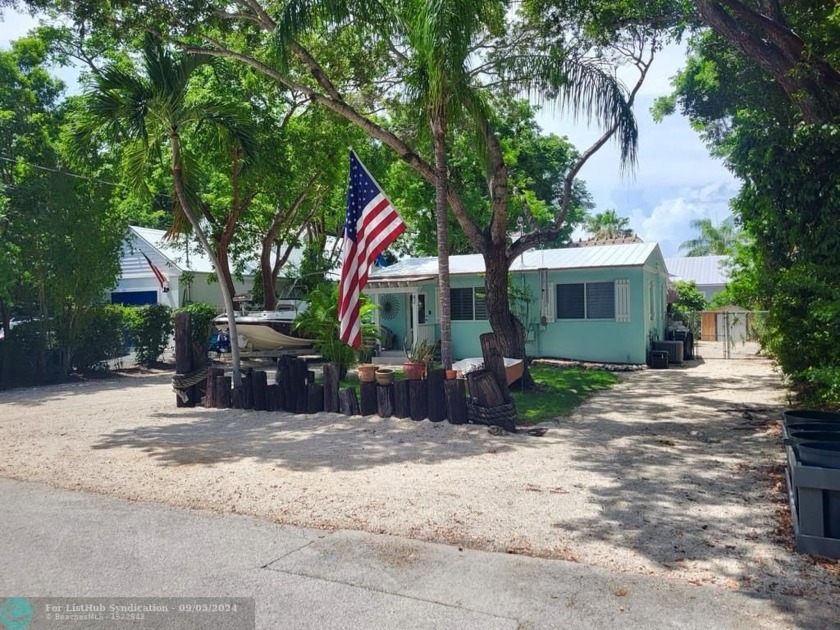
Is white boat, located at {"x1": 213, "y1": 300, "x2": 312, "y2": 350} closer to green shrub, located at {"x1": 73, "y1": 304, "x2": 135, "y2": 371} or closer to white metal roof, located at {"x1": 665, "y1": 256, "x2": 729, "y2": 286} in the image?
green shrub, located at {"x1": 73, "y1": 304, "x2": 135, "y2": 371}

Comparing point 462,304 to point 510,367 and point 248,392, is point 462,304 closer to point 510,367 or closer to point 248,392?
point 510,367

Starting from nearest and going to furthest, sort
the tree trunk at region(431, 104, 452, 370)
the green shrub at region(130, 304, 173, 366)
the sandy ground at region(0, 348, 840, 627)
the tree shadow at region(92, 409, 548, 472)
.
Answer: the sandy ground at region(0, 348, 840, 627)
the tree shadow at region(92, 409, 548, 472)
the tree trunk at region(431, 104, 452, 370)
the green shrub at region(130, 304, 173, 366)

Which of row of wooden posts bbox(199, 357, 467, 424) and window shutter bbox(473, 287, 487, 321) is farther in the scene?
window shutter bbox(473, 287, 487, 321)

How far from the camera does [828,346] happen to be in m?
8.58

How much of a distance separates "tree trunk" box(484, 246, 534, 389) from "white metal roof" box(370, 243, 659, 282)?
5436mm

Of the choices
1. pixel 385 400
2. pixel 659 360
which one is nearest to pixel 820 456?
pixel 385 400

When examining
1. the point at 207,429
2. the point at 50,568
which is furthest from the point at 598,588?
the point at 207,429

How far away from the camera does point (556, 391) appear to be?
42.4 ft

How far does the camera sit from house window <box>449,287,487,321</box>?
19.4m

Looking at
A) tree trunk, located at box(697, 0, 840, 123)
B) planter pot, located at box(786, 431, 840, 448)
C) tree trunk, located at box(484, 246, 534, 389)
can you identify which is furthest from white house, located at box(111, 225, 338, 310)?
planter pot, located at box(786, 431, 840, 448)

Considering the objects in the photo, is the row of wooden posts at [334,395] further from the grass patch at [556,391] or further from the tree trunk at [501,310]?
the tree trunk at [501,310]

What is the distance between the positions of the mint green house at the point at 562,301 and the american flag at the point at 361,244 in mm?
8460

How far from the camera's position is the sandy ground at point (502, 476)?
4.66 m

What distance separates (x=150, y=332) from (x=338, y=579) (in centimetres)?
1676
